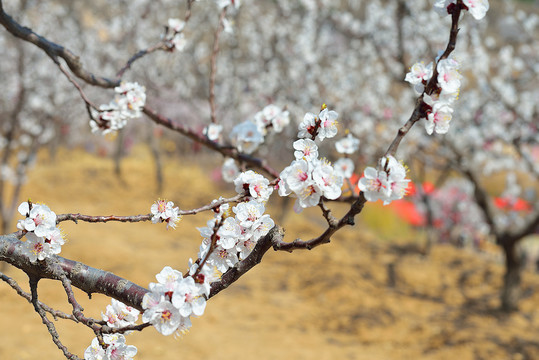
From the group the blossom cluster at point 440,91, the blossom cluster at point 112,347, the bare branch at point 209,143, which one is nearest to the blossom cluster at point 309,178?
the blossom cluster at point 440,91

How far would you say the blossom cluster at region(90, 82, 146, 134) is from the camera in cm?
240

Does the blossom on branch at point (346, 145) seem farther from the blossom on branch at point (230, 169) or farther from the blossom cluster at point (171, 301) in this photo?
the blossom cluster at point (171, 301)

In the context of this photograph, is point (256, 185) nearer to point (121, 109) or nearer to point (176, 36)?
point (121, 109)

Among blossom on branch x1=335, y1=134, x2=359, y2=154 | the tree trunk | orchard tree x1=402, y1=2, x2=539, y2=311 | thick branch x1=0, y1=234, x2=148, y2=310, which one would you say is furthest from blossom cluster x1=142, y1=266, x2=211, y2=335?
the tree trunk

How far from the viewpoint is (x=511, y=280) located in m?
5.94

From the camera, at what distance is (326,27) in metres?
10.3

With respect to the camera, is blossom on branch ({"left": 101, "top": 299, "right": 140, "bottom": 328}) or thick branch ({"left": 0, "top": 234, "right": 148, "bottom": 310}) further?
blossom on branch ({"left": 101, "top": 299, "right": 140, "bottom": 328})

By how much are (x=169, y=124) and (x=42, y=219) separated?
1.33 m

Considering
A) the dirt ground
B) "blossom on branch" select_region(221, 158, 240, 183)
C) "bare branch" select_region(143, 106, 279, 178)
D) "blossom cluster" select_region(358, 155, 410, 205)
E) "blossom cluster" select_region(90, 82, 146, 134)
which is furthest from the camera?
the dirt ground

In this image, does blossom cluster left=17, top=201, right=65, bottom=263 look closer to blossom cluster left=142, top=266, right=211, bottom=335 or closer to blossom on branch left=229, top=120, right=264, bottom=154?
blossom cluster left=142, top=266, right=211, bottom=335

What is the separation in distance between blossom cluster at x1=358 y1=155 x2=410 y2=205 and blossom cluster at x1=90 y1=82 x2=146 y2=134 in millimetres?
1629

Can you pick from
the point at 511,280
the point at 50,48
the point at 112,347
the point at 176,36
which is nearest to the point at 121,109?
the point at 50,48

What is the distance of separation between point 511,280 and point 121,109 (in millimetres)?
5371

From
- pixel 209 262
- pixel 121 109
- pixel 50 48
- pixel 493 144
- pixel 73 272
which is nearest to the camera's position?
pixel 209 262
